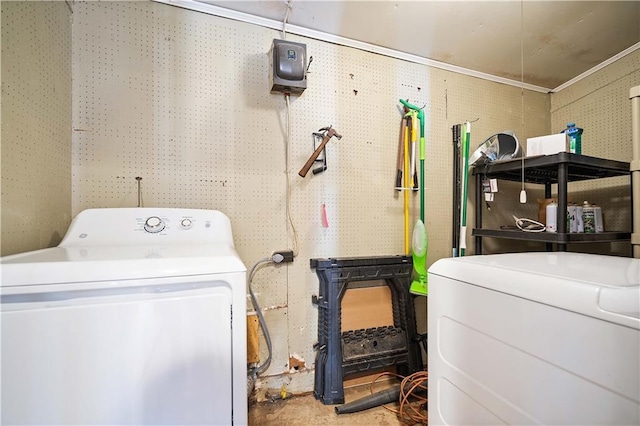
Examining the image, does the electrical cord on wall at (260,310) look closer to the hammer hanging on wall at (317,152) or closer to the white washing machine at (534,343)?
the hammer hanging on wall at (317,152)

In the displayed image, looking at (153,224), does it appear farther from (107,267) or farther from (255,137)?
(255,137)

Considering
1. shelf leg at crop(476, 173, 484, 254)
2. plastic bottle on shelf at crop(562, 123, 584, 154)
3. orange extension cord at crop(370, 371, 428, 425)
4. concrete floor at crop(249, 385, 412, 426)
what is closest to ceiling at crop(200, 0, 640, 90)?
plastic bottle on shelf at crop(562, 123, 584, 154)

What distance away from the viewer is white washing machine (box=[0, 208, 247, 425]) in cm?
61

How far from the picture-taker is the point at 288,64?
1.38 metres

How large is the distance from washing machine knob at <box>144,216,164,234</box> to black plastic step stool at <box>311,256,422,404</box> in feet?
2.60

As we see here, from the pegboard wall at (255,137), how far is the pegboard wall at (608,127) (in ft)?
3.24

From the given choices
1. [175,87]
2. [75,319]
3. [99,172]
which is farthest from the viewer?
[175,87]

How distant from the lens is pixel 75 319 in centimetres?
64

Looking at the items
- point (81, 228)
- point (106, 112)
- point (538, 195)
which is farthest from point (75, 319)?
point (538, 195)

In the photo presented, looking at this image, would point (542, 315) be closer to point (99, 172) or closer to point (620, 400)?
point (620, 400)

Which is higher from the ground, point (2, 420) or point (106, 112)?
point (106, 112)

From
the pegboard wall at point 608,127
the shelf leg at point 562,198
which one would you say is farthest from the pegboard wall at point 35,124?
the pegboard wall at point 608,127

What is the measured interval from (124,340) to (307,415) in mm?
1070

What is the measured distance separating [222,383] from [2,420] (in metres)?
0.47
